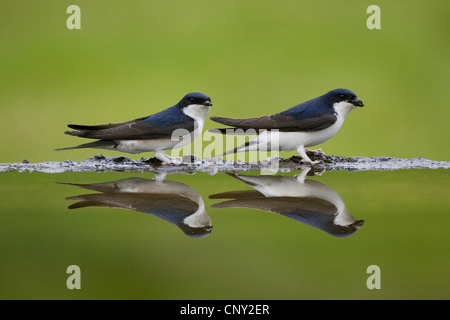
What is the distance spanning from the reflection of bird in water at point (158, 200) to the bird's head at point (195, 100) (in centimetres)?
107

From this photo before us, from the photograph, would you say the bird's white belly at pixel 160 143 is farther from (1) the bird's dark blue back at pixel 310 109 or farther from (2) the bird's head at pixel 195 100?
(1) the bird's dark blue back at pixel 310 109

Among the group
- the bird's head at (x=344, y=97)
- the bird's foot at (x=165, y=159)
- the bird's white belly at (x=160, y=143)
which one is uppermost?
the bird's head at (x=344, y=97)

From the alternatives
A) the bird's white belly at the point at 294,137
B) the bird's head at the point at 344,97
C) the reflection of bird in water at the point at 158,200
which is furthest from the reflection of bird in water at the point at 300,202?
the bird's head at the point at 344,97

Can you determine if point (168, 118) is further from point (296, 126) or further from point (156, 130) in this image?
point (296, 126)

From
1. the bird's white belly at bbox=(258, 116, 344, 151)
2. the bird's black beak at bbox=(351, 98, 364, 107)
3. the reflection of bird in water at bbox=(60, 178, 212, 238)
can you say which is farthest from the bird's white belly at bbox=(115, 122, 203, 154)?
the bird's black beak at bbox=(351, 98, 364, 107)

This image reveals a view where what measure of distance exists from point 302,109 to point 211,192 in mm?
1733

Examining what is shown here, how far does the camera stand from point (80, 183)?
17.4ft

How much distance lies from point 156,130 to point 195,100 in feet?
1.57

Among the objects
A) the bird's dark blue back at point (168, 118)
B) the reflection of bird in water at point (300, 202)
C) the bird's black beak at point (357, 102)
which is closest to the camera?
the reflection of bird in water at point (300, 202)

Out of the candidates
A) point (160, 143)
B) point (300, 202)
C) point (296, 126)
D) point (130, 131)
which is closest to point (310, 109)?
point (296, 126)

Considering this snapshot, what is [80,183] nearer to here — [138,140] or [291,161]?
[138,140]

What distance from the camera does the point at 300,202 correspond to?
446 centimetres

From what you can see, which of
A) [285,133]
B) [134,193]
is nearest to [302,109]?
[285,133]

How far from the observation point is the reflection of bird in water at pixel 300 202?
4070mm
